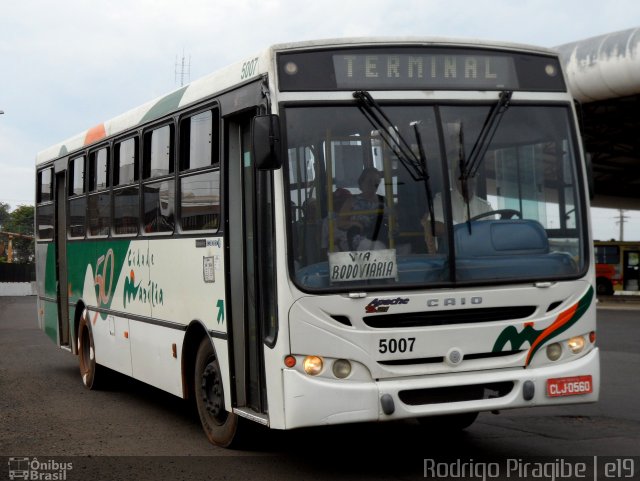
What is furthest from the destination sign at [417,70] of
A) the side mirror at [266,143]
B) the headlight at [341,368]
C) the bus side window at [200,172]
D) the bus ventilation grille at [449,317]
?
the headlight at [341,368]

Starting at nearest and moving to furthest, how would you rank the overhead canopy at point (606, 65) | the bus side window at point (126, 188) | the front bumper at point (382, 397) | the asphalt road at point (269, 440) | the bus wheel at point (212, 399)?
the front bumper at point (382, 397)
the asphalt road at point (269, 440)
the bus wheel at point (212, 399)
the bus side window at point (126, 188)
the overhead canopy at point (606, 65)

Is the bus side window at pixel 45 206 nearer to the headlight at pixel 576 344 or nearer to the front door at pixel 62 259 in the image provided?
the front door at pixel 62 259

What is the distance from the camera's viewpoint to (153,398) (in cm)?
1296

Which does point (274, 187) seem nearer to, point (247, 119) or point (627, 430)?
point (247, 119)

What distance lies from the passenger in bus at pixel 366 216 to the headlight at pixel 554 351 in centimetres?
139

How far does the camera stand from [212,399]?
9266 mm

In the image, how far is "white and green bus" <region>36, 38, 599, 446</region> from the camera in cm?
745

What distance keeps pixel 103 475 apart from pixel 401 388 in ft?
7.35

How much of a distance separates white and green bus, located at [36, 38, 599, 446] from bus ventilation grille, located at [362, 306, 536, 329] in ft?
0.03

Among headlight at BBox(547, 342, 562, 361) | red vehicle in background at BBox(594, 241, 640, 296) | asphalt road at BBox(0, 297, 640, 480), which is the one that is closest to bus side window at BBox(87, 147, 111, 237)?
asphalt road at BBox(0, 297, 640, 480)

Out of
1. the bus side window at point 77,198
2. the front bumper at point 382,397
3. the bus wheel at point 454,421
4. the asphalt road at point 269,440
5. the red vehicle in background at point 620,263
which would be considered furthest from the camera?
the red vehicle in background at point 620,263

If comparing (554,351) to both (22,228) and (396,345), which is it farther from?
(22,228)

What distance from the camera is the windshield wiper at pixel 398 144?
25.2 feet

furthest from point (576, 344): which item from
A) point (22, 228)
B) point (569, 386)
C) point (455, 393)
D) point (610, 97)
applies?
point (22, 228)
